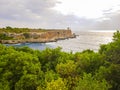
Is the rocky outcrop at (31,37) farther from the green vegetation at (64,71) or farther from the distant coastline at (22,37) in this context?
the green vegetation at (64,71)

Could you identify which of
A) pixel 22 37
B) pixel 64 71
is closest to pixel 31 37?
pixel 22 37

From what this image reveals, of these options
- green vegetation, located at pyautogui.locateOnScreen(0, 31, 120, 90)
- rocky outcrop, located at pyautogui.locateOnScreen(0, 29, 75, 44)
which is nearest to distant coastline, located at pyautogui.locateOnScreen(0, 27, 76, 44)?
rocky outcrop, located at pyautogui.locateOnScreen(0, 29, 75, 44)

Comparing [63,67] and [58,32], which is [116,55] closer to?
[63,67]

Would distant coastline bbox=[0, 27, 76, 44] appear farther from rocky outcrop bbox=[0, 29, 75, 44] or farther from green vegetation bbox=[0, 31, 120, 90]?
green vegetation bbox=[0, 31, 120, 90]

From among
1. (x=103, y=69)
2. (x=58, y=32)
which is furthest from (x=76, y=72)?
(x=58, y=32)

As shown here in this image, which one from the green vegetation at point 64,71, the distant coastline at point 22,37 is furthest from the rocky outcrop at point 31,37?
the green vegetation at point 64,71

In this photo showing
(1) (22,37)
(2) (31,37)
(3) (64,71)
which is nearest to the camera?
(3) (64,71)

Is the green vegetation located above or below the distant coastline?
above

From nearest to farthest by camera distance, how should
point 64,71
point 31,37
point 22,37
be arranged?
1. point 64,71
2. point 22,37
3. point 31,37

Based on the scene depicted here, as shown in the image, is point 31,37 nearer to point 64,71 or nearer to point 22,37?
point 22,37

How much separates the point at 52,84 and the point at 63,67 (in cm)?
674

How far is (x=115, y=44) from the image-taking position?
23.5m

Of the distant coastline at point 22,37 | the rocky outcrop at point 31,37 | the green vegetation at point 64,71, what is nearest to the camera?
the green vegetation at point 64,71

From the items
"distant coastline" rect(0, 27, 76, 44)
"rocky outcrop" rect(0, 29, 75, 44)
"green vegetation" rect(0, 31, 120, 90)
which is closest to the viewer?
"green vegetation" rect(0, 31, 120, 90)
